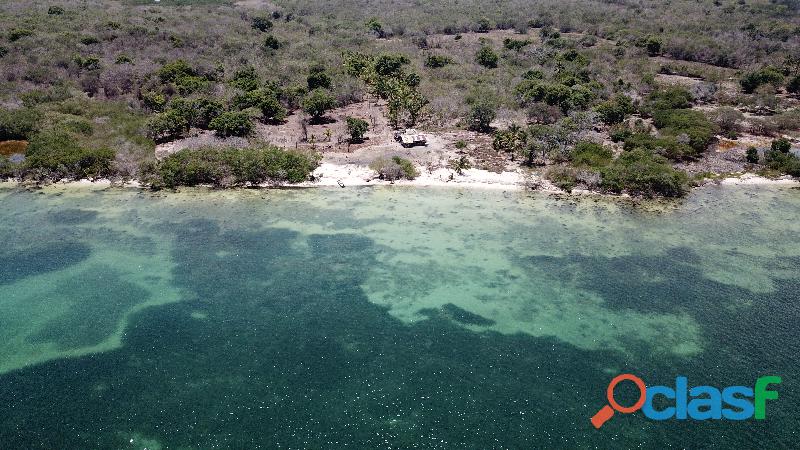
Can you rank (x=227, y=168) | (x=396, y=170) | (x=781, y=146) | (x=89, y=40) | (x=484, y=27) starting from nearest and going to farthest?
(x=227, y=168) < (x=396, y=170) < (x=781, y=146) < (x=89, y=40) < (x=484, y=27)

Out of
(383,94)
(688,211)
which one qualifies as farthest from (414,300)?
(383,94)

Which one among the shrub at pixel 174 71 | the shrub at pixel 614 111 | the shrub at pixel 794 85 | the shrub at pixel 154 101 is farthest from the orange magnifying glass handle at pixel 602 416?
the shrub at pixel 794 85

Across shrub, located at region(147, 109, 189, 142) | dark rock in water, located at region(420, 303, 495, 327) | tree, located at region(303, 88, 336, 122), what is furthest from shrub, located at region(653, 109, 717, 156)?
shrub, located at region(147, 109, 189, 142)

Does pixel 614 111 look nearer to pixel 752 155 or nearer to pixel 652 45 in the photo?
pixel 752 155

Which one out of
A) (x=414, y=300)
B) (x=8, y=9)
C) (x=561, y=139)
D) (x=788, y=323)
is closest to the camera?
(x=788, y=323)

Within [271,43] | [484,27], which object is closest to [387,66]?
[271,43]

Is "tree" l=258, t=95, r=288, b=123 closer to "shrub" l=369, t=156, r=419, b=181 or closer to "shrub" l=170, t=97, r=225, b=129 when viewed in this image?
"shrub" l=170, t=97, r=225, b=129

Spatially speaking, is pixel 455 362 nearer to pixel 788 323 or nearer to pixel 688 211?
pixel 788 323

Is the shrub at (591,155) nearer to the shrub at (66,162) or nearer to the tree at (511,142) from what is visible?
the tree at (511,142)
